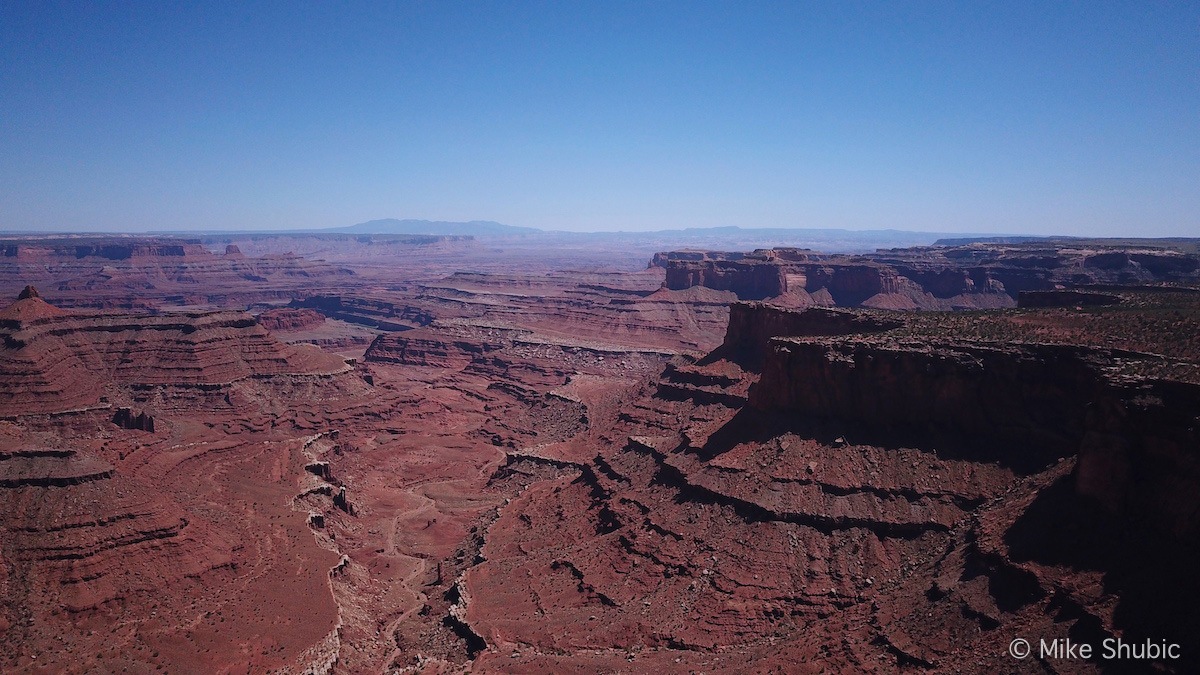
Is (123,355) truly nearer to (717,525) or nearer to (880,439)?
(717,525)

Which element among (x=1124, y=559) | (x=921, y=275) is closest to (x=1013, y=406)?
(x=1124, y=559)

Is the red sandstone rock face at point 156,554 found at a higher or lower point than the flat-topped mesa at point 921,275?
lower

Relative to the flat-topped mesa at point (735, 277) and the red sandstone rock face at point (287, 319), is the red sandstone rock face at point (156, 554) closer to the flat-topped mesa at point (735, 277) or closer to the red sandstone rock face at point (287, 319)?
the red sandstone rock face at point (287, 319)

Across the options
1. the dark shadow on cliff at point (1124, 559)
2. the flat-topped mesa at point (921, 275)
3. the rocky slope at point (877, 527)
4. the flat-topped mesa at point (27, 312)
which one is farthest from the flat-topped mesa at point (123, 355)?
the flat-topped mesa at point (921, 275)

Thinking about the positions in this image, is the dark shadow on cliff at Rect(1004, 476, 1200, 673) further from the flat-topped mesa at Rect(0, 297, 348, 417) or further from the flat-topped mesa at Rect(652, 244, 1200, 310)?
the flat-topped mesa at Rect(652, 244, 1200, 310)

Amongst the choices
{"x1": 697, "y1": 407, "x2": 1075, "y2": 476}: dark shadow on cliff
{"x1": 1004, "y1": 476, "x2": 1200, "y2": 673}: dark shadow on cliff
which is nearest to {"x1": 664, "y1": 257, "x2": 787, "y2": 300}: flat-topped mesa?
{"x1": 697, "y1": 407, "x2": 1075, "y2": 476}: dark shadow on cliff

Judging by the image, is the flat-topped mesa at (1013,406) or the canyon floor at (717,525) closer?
the flat-topped mesa at (1013,406)
